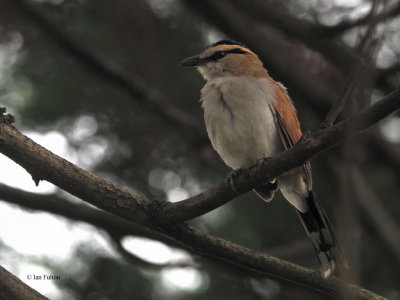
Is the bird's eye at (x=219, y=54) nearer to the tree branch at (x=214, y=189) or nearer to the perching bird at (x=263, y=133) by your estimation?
the perching bird at (x=263, y=133)

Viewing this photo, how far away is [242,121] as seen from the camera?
539cm

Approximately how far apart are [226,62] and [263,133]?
1.19m

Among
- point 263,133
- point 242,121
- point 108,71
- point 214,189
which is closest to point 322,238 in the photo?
point 263,133

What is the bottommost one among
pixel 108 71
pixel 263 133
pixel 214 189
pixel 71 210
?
pixel 214 189

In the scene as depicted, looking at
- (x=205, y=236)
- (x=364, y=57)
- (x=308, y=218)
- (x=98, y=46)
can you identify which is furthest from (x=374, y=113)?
(x=98, y=46)

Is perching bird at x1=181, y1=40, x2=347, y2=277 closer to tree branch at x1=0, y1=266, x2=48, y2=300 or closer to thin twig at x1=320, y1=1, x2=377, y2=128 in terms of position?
thin twig at x1=320, y1=1, x2=377, y2=128

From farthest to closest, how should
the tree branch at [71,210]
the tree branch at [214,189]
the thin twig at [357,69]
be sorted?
the tree branch at [71,210]
the tree branch at [214,189]
the thin twig at [357,69]

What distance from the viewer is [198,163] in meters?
7.36

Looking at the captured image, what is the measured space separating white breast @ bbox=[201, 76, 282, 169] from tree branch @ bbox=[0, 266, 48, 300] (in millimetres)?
2449

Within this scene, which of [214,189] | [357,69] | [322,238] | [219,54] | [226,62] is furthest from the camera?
[219,54]

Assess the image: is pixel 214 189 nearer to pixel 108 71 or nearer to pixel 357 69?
pixel 357 69

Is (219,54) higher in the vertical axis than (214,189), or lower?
higher

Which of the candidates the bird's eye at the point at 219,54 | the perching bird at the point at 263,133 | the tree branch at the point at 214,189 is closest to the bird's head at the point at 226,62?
Answer: the bird's eye at the point at 219,54

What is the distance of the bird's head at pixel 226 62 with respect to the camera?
20.2ft
